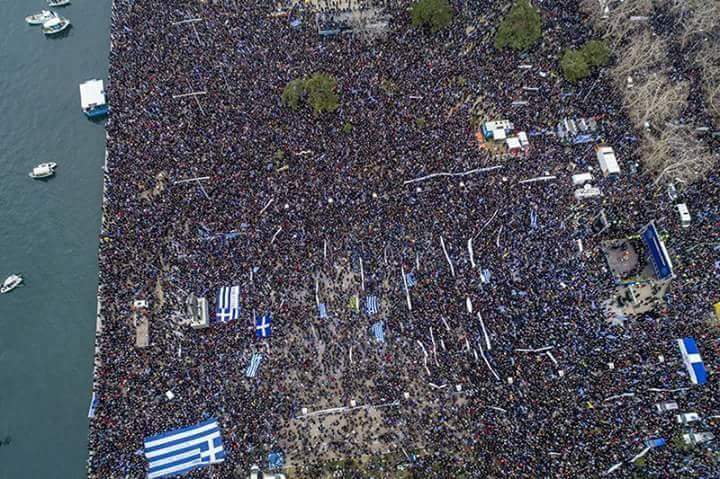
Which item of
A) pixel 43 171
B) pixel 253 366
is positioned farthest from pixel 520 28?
pixel 43 171

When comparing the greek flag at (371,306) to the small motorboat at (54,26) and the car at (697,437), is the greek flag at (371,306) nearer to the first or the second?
the car at (697,437)

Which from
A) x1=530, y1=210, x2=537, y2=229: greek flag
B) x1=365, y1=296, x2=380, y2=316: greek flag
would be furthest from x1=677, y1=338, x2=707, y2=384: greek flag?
x1=365, y1=296, x2=380, y2=316: greek flag

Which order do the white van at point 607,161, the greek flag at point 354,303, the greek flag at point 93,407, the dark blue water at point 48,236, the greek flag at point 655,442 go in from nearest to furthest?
the greek flag at point 655,442 → the greek flag at point 93,407 → the greek flag at point 354,303 → the dark blue water at point 48,236 → the white van at point 607,161

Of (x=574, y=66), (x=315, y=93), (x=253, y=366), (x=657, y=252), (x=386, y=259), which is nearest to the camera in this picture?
(x=253, y=366)

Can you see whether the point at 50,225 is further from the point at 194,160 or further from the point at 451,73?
the point at 451,73

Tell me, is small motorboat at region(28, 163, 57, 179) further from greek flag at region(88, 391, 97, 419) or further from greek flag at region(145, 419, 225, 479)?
greek flag at region(145, 419, 225, 479)

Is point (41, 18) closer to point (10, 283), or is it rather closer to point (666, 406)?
point (10, 283)

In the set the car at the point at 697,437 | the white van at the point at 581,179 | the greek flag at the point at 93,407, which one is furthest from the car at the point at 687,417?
the greek flag at the point at 93,407
